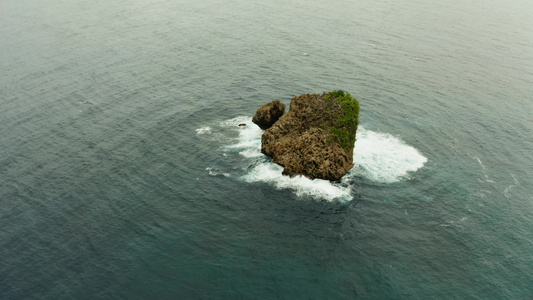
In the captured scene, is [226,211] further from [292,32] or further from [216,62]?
[292,32]

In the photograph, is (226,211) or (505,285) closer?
(505,285)

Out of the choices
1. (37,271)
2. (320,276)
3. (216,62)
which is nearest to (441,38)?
(216,62)

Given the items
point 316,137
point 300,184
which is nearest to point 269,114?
point 316,137

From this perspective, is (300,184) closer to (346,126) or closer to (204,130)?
(346,126)

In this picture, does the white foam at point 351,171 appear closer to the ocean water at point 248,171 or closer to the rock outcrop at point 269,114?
the ocean water at point 248,171

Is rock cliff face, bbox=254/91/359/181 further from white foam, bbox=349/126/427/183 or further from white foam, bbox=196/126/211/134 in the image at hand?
white foam, bbox=196/126/211/134

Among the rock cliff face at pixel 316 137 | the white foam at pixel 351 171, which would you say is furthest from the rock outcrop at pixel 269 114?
the rock cliff face at pixel 316 137
